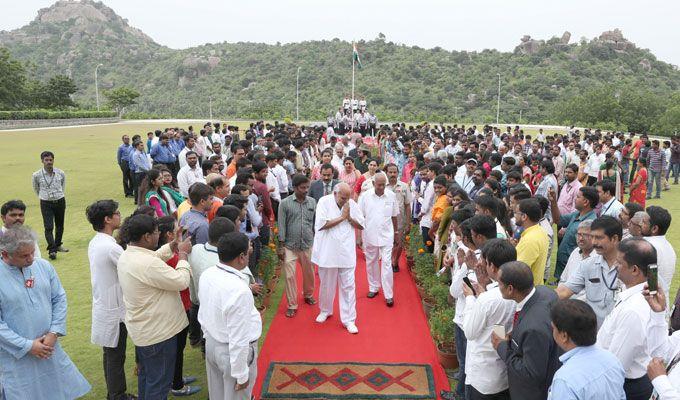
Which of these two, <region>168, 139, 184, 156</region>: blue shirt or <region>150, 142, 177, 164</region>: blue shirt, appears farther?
<region>168, 139, 184, 156</region>: blue shirt

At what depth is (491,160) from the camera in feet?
29.8

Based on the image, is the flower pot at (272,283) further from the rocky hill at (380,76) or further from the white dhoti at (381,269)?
the rocky hill at (380,76)

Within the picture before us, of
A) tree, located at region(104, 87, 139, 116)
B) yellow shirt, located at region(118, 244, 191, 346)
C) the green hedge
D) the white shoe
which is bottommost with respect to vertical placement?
the white shoe

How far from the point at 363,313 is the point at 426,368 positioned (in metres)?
1.54

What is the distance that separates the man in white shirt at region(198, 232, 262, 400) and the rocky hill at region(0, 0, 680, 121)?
47.2m

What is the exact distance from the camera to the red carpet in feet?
17.6

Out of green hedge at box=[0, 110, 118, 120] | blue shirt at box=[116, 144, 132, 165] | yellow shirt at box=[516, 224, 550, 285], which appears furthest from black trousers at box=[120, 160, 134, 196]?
green hedge at box=[0, 110, 118, 120]

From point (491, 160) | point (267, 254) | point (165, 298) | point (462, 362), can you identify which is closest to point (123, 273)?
point (165, 298)

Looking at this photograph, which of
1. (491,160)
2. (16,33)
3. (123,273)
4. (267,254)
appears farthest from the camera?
(16,33)

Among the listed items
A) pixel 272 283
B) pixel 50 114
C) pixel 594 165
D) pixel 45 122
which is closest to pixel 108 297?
pixel 272 283

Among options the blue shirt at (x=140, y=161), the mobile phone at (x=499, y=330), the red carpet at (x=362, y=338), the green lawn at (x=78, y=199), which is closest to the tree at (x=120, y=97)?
the green lawn at (x=78, y=199)

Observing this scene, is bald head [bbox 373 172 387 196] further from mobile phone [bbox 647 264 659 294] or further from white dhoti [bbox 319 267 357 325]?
mobile phone [bbox 647 264 659 294]

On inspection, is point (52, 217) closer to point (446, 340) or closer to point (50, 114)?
point (446, 340)

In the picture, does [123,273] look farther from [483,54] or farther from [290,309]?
[483,54]
